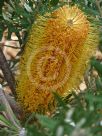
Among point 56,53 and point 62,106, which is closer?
point 62,106

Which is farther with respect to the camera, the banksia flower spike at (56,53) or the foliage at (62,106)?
the banksia flower spike at (56,53)

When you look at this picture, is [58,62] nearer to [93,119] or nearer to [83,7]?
[83,7]

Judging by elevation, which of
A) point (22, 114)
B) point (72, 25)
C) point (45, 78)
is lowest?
point (22, 114)

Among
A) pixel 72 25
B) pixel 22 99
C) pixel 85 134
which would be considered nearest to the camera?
pixel 85 134

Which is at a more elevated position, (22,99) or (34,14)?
Answer: (34,14)

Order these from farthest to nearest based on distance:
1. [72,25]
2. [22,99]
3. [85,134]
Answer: [22,99], [72,25], [85,134]

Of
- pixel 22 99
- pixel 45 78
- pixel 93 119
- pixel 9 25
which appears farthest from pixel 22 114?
pixel 93 119

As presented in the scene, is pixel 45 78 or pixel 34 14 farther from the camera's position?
pixel 34 14

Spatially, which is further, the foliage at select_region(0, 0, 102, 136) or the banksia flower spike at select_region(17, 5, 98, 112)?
the banksia flower spike at select_region(17, 5, 98, 112)
